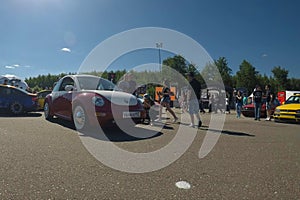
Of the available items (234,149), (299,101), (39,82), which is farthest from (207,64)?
(39,82)

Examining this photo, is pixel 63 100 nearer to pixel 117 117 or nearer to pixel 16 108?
pixel 117 117

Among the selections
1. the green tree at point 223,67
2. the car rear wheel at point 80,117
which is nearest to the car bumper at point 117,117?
the car rear wheel at point 80,117

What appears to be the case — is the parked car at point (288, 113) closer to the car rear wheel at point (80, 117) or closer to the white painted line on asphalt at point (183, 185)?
the car rear wheel at point (80, 117)

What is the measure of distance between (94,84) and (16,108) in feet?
18.4

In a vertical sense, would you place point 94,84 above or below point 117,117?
above

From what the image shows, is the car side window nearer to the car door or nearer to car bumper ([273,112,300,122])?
the car door

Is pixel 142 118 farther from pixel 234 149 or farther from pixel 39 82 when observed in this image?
pixel 39 82

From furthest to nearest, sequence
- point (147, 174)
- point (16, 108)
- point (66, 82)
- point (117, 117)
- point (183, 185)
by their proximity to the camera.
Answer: point (16, 108)
point (66, 82)
point (117, 117)
point (147, 174)
point (183, 185)

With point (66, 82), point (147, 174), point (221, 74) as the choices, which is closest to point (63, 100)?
point (66, 82)

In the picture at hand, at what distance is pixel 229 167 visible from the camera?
3.31 metres

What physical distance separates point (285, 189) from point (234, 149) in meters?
1.78

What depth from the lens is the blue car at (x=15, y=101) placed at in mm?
10102

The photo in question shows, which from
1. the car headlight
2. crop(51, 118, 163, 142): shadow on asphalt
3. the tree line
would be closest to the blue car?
crop(51, 118, 163, 142): shadow on asphalt

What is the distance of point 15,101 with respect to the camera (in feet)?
33.6
